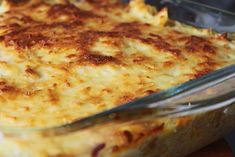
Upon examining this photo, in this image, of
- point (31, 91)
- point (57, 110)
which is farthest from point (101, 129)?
point (31, 91)

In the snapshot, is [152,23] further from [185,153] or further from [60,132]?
[60,132]

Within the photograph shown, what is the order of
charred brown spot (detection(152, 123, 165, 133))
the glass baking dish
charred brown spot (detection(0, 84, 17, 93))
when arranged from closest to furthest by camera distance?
1. the glass baking dish
2. charred brown spot (detection(152, 123, 165, 133))
3. charred brown spot (detection(0, 84, 17, 93))

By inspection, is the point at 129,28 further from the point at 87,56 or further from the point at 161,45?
the point at 87,56

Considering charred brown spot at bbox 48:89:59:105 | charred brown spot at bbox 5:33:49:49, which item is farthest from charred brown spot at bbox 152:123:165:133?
charred brown spot at bbox 5:33:49:49

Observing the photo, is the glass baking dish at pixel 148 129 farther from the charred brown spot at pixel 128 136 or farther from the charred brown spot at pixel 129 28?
the charred brown spot at pixel 129 28

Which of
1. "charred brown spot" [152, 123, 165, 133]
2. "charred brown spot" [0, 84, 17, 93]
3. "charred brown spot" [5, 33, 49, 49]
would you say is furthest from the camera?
"charred brown spot" [5, 33, 49, 49]

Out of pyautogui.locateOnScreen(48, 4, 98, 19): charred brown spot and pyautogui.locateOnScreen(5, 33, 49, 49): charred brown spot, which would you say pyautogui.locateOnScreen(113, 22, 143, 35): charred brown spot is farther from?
pyautogui.locateOnScreen(5, 33, 49, 49): charred brown spot

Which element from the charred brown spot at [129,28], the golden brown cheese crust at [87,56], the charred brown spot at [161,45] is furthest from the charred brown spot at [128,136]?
the charred brown spot at [129,28]
